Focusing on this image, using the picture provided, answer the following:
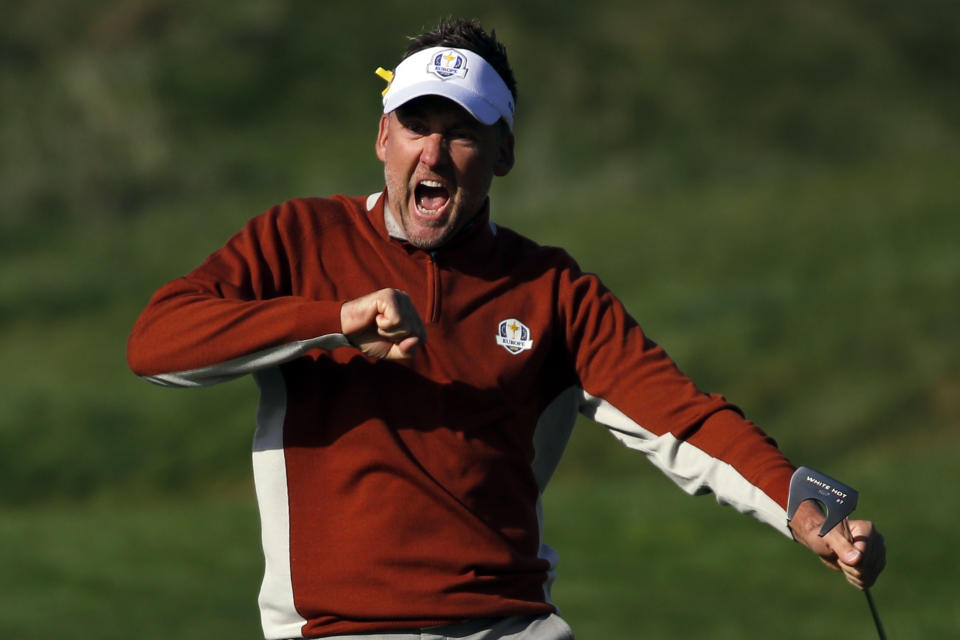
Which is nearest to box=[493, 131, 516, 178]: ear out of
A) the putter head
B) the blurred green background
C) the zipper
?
the zipper

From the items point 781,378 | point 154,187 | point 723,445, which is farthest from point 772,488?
point 154,187

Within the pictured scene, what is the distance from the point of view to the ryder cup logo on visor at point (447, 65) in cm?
461

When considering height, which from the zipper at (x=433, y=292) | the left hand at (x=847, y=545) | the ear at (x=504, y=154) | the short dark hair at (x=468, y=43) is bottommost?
the left hand at (x=847, y=545)

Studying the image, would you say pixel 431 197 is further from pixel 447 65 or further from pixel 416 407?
pixel 416 407

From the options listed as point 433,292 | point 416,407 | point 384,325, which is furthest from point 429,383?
point 384,325

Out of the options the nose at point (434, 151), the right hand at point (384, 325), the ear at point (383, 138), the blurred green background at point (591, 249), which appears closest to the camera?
the right hand at point (384, 325)

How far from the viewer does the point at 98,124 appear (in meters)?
41.8

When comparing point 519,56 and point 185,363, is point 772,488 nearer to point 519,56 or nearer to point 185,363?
point 185,363

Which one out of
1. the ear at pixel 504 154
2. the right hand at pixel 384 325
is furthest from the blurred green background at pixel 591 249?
the right hand at pixel 384 325

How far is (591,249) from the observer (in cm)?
2814

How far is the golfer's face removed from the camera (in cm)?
458

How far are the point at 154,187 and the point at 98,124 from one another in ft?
9.72

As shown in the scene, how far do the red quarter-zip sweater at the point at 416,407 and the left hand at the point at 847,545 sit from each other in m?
0.12

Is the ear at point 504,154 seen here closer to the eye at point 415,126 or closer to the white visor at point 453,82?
the white visor at point 453,82
